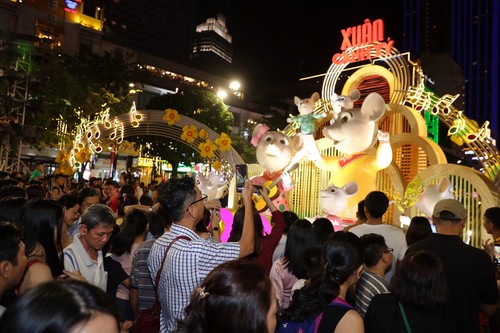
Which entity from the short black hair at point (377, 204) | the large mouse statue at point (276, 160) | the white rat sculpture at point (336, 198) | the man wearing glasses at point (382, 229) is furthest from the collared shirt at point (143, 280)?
the large mouse statue at point (276, 160)

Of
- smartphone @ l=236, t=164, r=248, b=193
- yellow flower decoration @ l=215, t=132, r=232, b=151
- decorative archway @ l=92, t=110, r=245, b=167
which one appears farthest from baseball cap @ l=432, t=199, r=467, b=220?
decorative archway @ l=92, t=110, r=245, b=167

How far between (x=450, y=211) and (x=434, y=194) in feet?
16.5

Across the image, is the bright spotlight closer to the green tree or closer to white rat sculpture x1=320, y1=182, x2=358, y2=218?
the green tree

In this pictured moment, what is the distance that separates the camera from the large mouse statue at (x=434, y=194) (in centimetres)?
800

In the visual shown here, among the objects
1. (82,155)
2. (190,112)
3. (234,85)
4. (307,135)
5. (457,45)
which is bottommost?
(82,155)

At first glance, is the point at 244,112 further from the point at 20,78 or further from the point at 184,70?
the point at 20,78

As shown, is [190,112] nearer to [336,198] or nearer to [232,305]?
[336,198]

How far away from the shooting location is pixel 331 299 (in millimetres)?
2275

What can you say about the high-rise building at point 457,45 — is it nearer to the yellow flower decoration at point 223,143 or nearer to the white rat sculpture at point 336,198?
the yellow flower decoration at point 223,143

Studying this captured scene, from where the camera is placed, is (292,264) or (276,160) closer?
(292,264)

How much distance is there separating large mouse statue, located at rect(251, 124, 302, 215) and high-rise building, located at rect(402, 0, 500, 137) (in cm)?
2462

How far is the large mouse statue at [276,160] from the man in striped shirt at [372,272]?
279 inches

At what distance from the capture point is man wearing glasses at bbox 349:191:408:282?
4055 mm

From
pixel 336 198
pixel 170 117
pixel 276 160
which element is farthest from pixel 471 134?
pixel 170 117
